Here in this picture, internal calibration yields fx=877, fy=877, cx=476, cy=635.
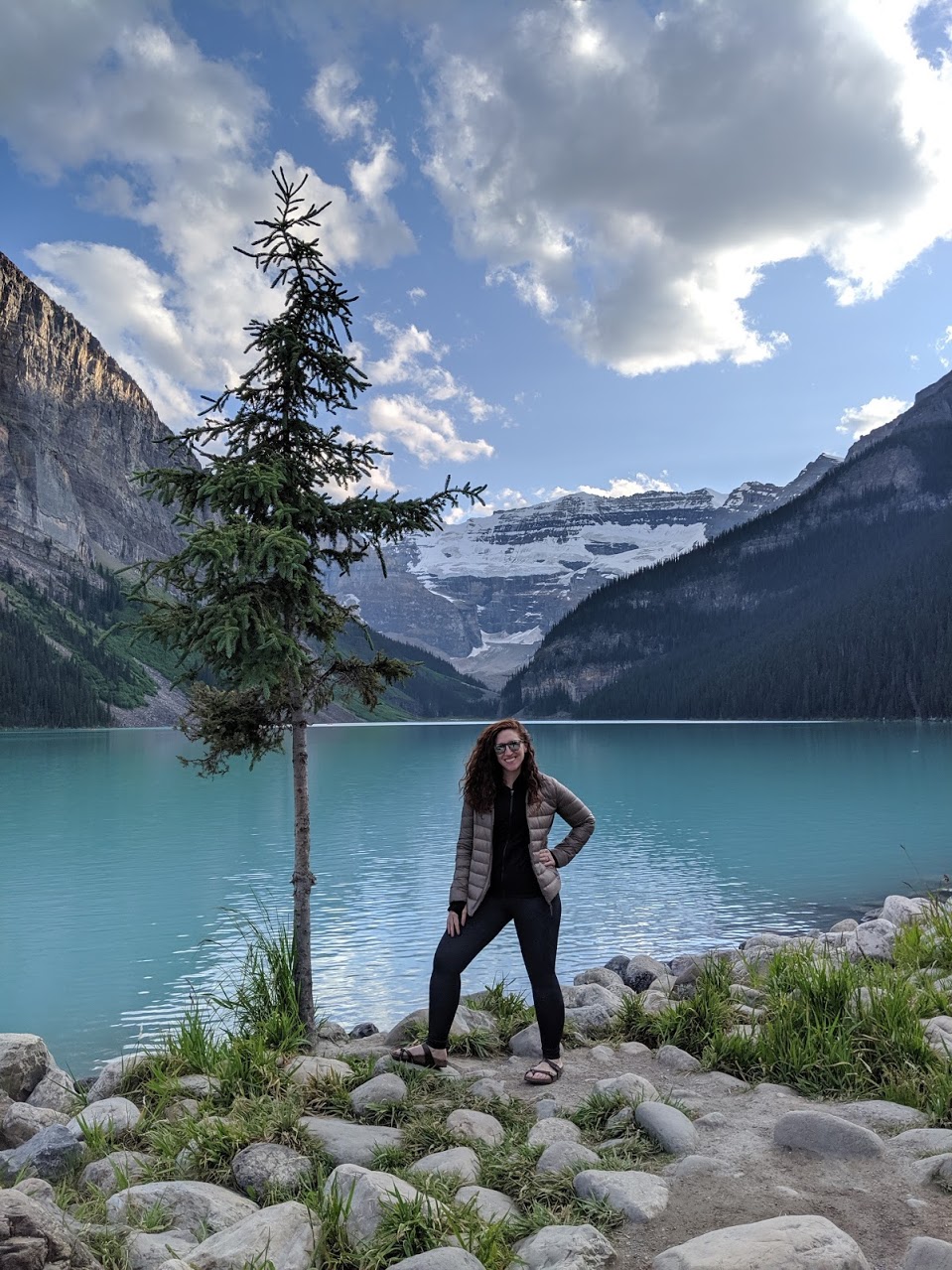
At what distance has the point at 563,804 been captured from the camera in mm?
8195

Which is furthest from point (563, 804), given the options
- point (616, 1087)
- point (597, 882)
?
point (597, 882)

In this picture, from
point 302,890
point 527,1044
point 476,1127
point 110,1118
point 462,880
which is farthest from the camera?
point 302,890

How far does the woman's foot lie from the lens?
25.7ft

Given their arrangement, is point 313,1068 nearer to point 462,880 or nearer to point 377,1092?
point 377,1092

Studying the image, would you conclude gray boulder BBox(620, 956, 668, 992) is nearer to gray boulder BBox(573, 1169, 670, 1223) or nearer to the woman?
the woman

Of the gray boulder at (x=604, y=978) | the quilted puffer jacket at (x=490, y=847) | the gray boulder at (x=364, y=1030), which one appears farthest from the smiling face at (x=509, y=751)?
the gray boulder at (x=364, y=1030)

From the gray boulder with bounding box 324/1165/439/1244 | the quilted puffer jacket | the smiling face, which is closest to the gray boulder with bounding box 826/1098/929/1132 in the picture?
the quilted puffer jacket

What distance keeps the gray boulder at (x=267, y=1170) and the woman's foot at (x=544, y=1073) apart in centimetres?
249

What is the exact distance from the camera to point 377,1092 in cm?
720

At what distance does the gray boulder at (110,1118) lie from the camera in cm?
677

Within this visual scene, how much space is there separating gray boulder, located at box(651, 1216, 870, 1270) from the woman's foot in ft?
10.9

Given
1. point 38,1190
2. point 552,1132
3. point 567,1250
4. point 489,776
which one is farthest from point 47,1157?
point 489,776

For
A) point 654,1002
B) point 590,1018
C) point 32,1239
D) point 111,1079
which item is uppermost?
point 32,1239

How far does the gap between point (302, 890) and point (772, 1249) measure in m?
6.30
